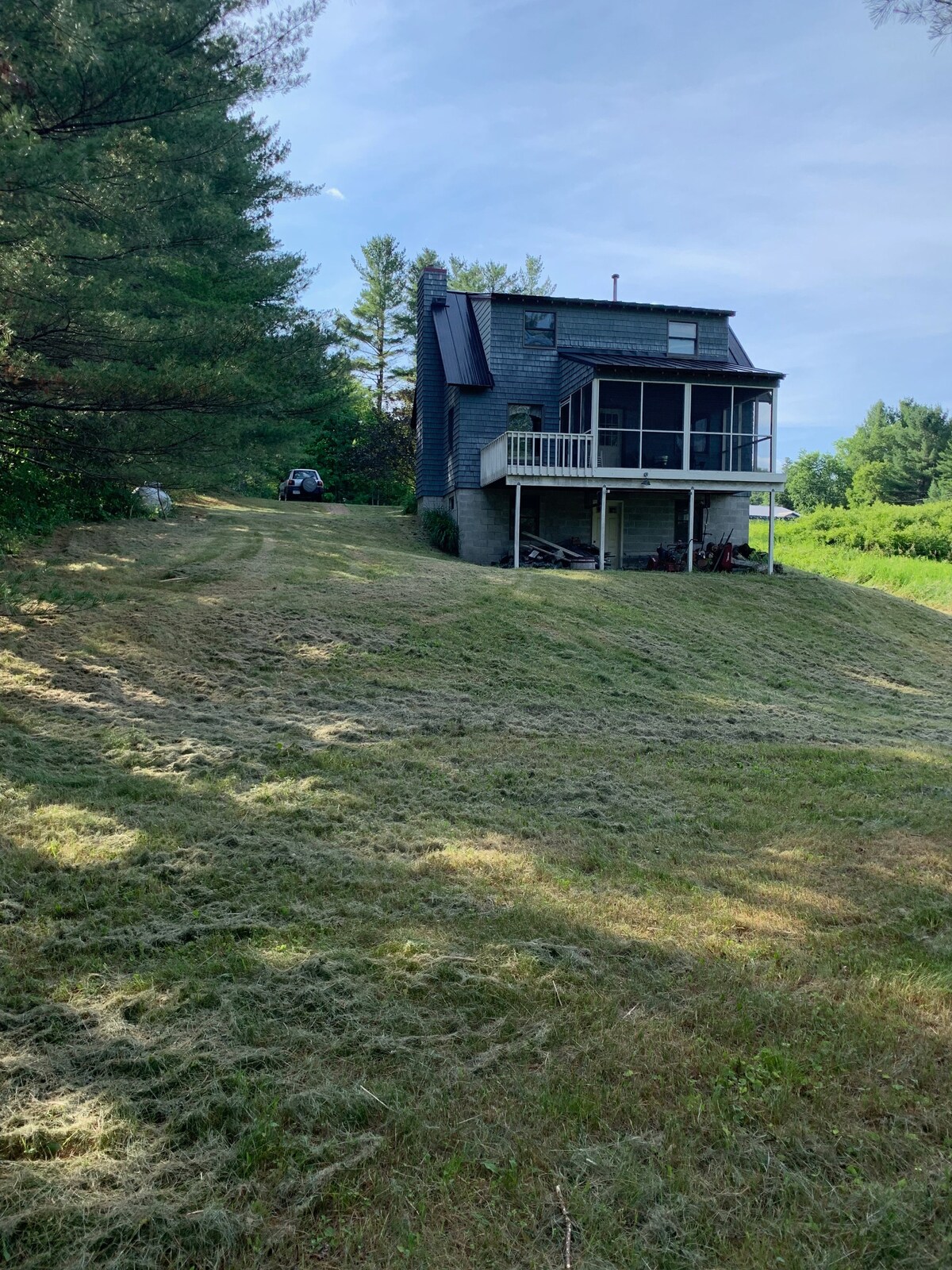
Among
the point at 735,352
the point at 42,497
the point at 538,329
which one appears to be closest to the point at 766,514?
the point at 735,352

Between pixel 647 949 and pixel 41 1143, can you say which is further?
pixel 647 949

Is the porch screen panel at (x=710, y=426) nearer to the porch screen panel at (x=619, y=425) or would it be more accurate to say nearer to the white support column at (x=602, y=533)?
the porch screen panel at (x=619, y=425)

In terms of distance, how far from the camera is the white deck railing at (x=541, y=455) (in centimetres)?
1916

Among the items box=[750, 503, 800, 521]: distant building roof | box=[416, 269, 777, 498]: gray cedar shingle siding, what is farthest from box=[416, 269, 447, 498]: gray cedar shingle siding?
box=[750, 503, 800, 521]: distant building roof

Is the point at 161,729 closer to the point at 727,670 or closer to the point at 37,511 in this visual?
the point at 727,670

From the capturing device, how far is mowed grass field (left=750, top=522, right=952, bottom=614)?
24.6m

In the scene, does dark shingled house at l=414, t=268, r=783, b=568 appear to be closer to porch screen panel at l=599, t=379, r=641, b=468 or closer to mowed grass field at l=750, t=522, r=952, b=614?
porch screen panel at l=599, t=379, r=641, b=468

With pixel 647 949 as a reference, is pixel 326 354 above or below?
above

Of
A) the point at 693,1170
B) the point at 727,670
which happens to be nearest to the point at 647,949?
the point at 693,1170

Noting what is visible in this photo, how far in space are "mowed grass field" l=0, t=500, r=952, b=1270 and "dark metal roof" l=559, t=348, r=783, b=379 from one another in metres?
11.6

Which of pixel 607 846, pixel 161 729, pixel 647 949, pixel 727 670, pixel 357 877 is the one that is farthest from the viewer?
pixel 727 670

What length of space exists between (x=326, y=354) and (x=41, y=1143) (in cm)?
1528

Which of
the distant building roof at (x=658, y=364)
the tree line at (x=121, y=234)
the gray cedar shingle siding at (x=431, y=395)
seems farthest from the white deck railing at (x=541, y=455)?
the tree line at (x=121, y=234)

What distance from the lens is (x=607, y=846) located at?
571 centimetres
